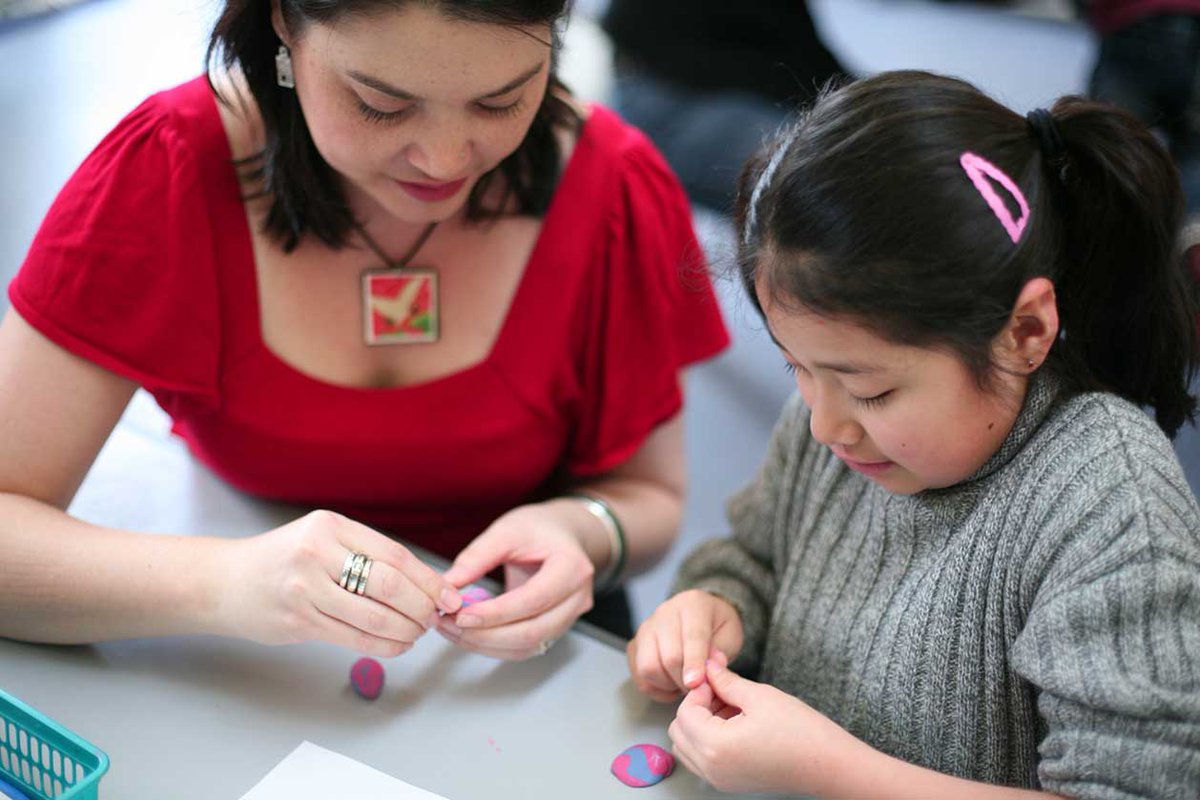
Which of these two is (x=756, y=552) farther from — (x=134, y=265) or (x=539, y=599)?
(x=134, y=265)

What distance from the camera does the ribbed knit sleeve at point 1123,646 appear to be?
2.79ft

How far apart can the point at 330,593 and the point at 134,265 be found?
1.29 ft

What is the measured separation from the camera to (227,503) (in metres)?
1.36

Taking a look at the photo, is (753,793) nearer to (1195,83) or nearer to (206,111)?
(206,111)

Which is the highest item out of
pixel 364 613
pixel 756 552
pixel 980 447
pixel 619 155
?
pixel 619 155

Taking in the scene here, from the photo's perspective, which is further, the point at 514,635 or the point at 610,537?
the point at 610,537

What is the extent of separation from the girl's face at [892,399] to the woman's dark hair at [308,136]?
359 mm

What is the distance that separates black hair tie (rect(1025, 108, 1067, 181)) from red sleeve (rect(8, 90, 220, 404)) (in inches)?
29.8

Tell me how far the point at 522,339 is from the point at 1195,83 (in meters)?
2.34

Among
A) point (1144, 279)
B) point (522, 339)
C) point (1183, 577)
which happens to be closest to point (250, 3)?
point (522, 339)

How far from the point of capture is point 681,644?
3.56 feet

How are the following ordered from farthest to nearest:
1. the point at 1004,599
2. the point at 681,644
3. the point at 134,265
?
1. the point at 134,265
2. the point at 681,644
3. the point at 1004,599

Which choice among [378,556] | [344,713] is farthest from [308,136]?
[344,713]

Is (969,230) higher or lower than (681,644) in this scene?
higher
